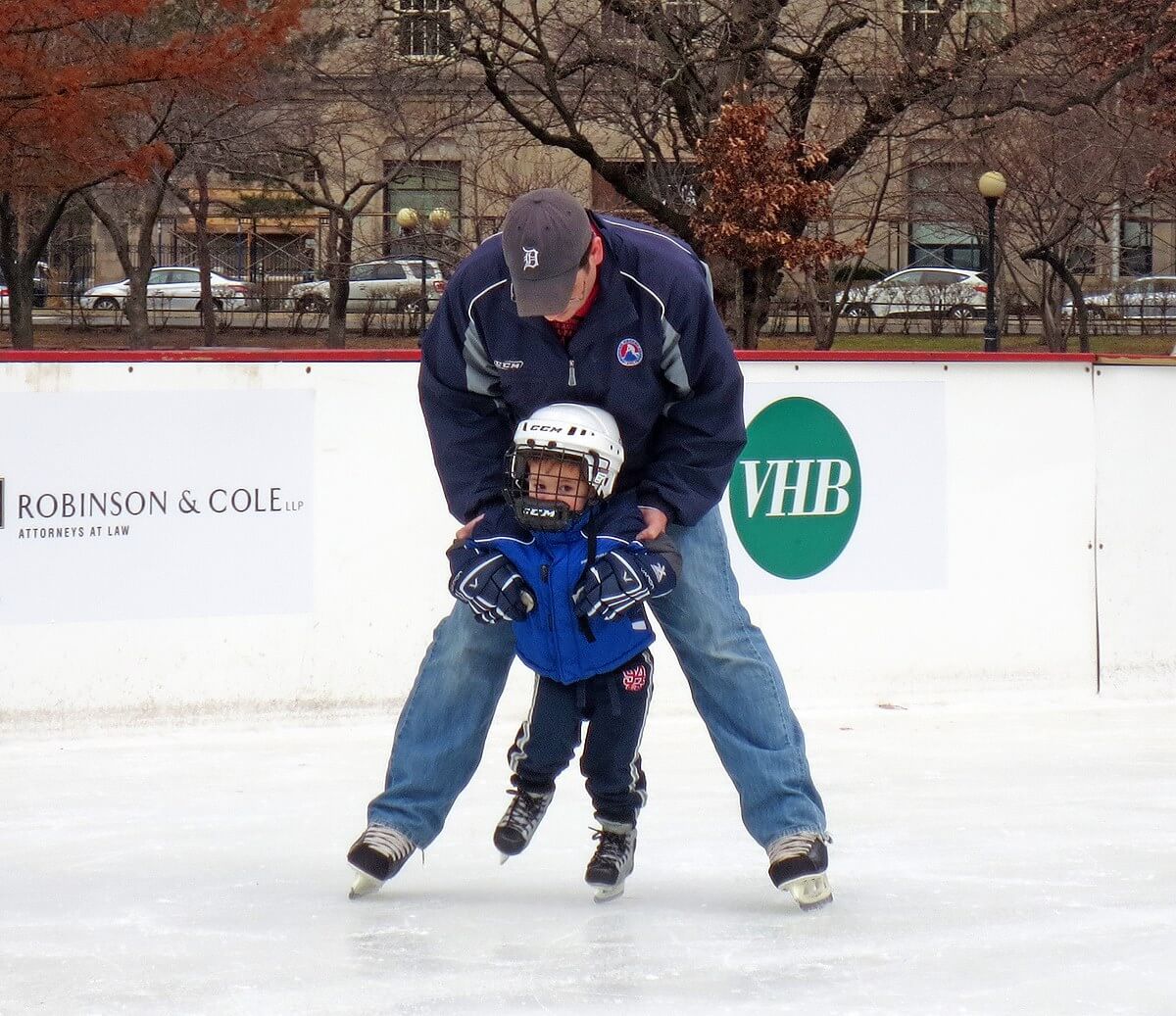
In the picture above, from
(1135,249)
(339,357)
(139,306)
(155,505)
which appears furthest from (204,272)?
(155,505)

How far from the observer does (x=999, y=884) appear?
3252mm

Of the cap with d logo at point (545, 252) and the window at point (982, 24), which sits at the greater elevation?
the window at point (982, 24)

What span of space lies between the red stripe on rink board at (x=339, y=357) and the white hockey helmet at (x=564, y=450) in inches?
84.1

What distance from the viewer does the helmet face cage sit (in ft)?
9.07

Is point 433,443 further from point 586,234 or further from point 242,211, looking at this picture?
point 242,211

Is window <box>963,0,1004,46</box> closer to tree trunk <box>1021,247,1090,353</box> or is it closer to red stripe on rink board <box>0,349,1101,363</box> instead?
tree trunk <box>1021,247,1090,353</box>

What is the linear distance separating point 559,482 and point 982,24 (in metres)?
13.4

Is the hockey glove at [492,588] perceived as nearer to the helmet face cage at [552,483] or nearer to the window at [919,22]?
the helmet face cage at [552,483]

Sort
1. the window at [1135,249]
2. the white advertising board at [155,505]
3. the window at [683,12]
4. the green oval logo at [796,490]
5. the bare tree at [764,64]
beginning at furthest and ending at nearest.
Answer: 1. the window at [1135,249]
2. the window at [683,12]
3. the bare tree at [764,64]
4. the green oval logo at [796,490]
5. the white advertising board at [155,505]

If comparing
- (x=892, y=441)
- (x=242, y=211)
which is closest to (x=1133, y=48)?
(x=892, y=441)

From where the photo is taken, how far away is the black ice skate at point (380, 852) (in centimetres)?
301

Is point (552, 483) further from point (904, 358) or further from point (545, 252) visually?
point (904, 358)

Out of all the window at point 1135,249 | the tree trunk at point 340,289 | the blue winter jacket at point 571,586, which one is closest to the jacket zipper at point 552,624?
the blue winter jacket at point 571,586

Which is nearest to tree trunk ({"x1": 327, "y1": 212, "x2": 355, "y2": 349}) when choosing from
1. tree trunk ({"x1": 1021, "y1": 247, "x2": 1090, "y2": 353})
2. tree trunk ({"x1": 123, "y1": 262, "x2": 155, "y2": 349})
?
tree trunk ({"x1": 123, "y1": 262, "x2": 155, "y2": 349})
